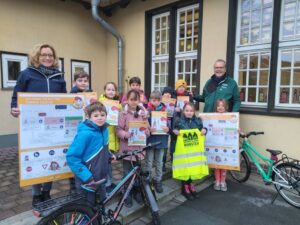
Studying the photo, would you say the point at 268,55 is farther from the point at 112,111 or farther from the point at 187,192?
the point at 112,111

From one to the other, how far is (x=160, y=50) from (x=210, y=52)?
1.67 metres

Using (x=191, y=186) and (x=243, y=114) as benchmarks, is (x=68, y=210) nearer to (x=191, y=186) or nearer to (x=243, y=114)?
(x=191, y=186)

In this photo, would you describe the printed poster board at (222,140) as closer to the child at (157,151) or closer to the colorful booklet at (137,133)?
the child at (157,151)

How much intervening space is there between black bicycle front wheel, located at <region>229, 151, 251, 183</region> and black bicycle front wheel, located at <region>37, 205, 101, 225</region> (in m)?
2.76

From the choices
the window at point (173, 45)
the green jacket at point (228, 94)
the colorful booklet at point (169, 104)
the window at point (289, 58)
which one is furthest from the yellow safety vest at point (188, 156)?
the window at point (173, 45)

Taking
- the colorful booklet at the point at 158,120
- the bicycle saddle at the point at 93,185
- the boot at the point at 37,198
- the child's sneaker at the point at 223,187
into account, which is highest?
the colorful booklet at the point at 158,120

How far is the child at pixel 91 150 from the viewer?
2051 millimetres

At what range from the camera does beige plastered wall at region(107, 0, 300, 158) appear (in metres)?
4.05

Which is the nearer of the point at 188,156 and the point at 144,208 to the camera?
the point at 144,208

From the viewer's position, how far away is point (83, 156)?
213 centimetres

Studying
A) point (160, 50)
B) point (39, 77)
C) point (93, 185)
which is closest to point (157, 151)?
point (93, 185)

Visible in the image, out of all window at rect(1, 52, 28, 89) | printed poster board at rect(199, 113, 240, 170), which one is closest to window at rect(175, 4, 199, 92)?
printed poster board at rect(199, 113, 240, 170)

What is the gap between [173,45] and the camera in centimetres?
579

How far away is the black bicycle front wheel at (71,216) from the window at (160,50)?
181 inches
